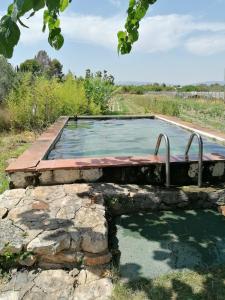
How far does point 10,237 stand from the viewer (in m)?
3.67

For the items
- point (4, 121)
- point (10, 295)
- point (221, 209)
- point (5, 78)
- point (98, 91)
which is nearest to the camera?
point (10, 295)

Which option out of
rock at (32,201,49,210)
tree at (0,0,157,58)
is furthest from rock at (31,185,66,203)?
tree at (0,0,157,58)

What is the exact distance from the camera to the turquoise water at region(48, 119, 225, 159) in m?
8.34

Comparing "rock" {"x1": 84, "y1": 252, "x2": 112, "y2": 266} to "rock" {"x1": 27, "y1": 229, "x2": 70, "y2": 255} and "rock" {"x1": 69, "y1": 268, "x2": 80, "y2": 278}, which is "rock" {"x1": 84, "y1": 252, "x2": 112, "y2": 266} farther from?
"rock" {"x1": 27, "y1": 229, "x2": 70, "y2": 255}

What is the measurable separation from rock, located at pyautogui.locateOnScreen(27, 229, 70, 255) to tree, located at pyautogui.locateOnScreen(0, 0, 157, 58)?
1.80 metres

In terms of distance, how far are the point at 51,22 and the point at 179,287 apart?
2648 millimetres

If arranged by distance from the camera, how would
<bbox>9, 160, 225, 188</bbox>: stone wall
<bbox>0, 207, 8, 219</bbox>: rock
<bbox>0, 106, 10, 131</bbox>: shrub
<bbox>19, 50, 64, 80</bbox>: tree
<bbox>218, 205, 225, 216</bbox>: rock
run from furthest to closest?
1. <bbox>19, 50, 64, 80</bbox>: tree
2. <bbox>0, 106, 10, 131</bbox>: shrub
3. <bbox>9, 160, 225, 188</bbox>: stone wall
4. <bbox>218, 205, 225, 216</bbox>: rock
5. <bbox>0, 207, 8, 219</bbox>: rock

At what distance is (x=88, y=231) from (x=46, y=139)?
4732 mm

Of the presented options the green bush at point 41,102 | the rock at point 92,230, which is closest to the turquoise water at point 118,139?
the green bush at point 41,102

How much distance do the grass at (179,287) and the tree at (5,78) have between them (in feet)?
43.1

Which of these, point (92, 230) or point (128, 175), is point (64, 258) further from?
point (128, 175)

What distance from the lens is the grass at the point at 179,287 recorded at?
3141mm

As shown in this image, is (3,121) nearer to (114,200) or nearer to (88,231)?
(114,200)

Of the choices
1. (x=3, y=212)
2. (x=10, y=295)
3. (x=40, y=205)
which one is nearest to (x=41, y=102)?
(x=40, y=205)
